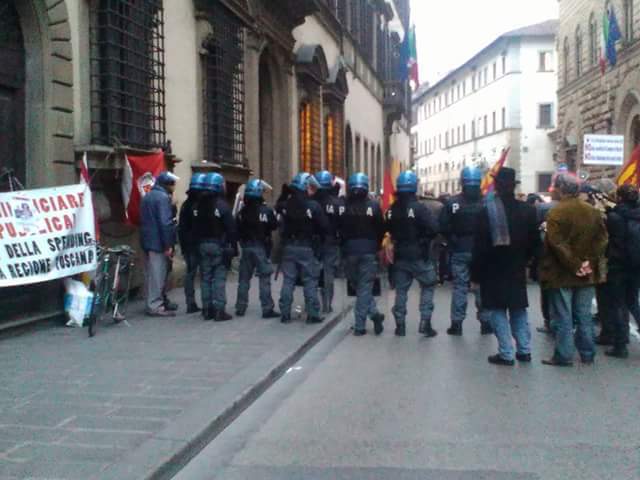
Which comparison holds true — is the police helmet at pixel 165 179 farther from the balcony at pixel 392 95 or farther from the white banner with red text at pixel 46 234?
the balcony at pixel 392 95

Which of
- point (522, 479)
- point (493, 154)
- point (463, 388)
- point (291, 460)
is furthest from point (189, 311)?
point (493, 154)

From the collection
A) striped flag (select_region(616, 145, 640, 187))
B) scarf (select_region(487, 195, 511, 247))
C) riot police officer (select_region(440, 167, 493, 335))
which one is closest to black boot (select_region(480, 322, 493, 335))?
riot police officer (select_region(440, 167, 493, 335))

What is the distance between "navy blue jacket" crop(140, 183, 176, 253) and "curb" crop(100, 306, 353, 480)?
3.18 m

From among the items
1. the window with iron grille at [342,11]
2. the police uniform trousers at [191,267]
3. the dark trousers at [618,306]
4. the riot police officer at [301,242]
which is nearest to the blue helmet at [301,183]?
the riot police officer at [301,242]

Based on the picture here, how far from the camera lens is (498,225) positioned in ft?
26.2

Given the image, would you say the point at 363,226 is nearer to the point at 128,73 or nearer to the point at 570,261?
the point at 570,261

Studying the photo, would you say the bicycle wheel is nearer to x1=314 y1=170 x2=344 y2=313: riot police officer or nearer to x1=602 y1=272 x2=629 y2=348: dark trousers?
x1=314 y1=170 x2=344 y2=313: riot police officer

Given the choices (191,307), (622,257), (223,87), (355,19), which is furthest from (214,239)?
(355,19)

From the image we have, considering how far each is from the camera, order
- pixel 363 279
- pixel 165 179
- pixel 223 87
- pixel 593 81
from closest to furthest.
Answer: pixel 363 279 < pixel 165 179 < pixel 223 87 < pixel 593 81

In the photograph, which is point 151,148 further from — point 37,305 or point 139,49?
point 37,305

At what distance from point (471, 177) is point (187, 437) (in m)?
5.54

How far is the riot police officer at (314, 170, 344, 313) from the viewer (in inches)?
429

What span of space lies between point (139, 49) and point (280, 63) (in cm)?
860

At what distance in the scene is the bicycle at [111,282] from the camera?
977 cm
